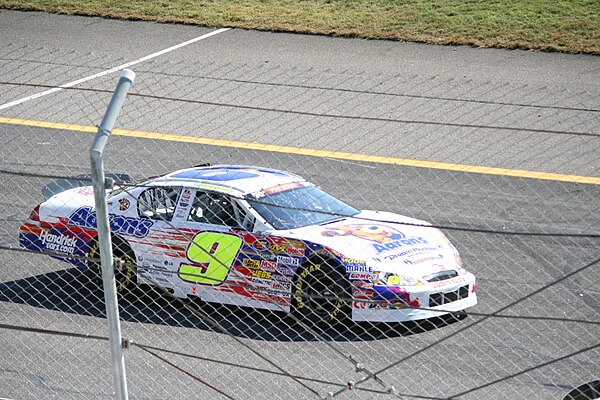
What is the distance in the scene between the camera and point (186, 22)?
19.7 meters

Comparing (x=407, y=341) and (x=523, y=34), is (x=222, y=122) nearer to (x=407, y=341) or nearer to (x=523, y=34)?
(x=523, y=34)

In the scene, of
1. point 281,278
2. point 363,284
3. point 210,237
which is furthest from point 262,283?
point 363,284

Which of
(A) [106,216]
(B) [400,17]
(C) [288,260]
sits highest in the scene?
(A) [106,216]

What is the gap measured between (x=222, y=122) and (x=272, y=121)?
0.65 meters

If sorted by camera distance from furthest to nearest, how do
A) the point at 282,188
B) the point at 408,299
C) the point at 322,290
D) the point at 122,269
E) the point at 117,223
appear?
the point at 282,188 → the point at 117,223 → the point at 122,269 → the point at 322,290 → the point at 408,299

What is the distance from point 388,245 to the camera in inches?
385

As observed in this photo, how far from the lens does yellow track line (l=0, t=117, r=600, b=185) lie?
1348 centimetres

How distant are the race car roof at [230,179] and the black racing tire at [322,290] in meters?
1.08

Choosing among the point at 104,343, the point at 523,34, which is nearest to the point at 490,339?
the point at 104,343

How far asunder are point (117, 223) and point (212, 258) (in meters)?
1.03

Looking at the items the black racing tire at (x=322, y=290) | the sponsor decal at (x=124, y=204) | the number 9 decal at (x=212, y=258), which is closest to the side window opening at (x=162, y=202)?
the sponsor decal at (x=124, y=204)

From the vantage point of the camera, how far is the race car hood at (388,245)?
9.51m

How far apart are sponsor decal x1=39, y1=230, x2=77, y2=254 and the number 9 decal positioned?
115cm

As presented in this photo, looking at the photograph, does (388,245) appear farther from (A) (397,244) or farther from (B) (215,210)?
(B) (215,210)
